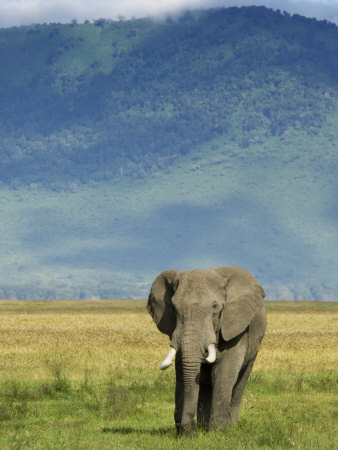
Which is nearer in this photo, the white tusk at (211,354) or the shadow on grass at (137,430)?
the white tusk at (211,354)

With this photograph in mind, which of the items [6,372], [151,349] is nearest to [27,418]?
[6,372]

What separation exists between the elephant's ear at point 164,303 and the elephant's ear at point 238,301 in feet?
2.77

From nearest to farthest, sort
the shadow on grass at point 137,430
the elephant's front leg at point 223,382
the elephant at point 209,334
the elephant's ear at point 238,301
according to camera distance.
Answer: the elephant at point 209,334 < the elephant's ear at point 238,301 < the elephant's front leg at point 223,382 < the shadow on grass at point 137,430

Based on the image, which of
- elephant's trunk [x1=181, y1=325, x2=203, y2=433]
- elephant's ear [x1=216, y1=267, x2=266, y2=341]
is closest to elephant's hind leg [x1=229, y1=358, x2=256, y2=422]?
elephant's ear [x1=216, y1=267, x2=266, y2=341]

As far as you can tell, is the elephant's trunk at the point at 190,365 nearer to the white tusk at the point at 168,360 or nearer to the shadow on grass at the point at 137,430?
the white tusk at the point at 168,360

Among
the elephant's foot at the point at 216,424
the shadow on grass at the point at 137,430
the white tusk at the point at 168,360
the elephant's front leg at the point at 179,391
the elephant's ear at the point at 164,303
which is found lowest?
the shadow on grass at the point at 137,430

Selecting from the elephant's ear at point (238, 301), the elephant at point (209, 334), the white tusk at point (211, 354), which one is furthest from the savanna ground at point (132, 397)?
the elephant's ear at point (238, 301)

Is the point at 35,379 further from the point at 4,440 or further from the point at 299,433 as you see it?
the point at 299,433

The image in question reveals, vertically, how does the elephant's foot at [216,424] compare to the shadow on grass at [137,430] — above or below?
above

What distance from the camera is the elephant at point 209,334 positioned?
1591 centimetres

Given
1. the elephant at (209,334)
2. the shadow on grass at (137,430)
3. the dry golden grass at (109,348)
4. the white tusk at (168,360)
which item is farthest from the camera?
the dry golden grass at (109,348)

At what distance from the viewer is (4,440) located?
1780 centimetres

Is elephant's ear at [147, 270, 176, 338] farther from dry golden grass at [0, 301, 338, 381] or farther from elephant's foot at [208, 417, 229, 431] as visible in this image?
dry golden grass at [0, 301, 338, 381]

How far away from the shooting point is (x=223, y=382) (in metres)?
17.1
